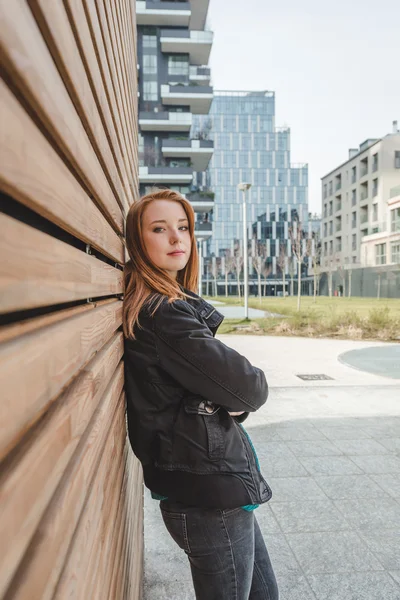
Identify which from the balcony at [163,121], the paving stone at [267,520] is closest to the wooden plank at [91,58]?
the paving stone at [267,520]

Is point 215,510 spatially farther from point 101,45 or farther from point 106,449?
point 101,45

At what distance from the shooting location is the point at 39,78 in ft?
1.82

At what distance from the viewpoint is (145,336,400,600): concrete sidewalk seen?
117 inches

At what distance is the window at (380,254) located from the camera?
5369cm

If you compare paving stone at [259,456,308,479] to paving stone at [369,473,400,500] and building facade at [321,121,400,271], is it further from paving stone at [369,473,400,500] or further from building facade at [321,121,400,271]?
building facade at [321,121,400,271]

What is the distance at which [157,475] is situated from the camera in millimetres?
1611

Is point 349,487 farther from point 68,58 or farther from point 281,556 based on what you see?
point 68,58

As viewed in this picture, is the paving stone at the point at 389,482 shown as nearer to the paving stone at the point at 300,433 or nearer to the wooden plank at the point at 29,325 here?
the paving stone at the point at 300,433

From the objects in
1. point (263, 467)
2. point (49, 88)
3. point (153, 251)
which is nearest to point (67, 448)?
point (49, 88)

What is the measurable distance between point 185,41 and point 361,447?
39593 mm

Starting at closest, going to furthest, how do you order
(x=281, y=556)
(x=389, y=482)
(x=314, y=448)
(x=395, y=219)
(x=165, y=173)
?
(x=281, y=556), (x=389, y=482), (x=314, y=448), (x=165, y=173), (x=395, y=219)

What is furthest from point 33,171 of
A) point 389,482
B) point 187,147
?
point 187,147

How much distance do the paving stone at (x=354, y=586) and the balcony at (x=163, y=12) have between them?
41689 millimetres

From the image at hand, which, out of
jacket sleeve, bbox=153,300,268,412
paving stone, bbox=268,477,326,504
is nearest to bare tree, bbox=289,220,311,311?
paving stone, bbox=268,477,326,504
